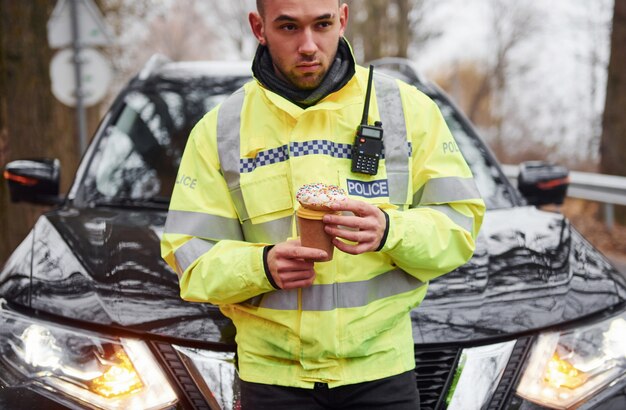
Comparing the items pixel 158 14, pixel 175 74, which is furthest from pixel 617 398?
pixel 158 14

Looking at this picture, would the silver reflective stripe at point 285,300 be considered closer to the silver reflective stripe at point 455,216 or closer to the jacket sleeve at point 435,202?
the jacket sleeve at point 435,202

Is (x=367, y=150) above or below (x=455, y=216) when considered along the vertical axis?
above

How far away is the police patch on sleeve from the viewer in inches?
84.1

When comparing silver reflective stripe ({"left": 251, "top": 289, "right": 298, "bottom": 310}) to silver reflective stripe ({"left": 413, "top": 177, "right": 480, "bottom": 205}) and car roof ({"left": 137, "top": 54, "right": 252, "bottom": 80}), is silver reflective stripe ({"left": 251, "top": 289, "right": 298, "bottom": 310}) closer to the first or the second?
silver reflective stripe ({"left": 413, "top": 177, "right": 480, "bottom": 205})

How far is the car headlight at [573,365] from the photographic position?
8.23ft

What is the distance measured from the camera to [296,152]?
84.0 inches

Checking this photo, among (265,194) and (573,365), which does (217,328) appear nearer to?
(265,194)

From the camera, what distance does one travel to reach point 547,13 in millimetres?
28062

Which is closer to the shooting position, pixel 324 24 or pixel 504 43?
pixel 324 24

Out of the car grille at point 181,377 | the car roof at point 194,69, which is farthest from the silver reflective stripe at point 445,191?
the car roof at point 194,69

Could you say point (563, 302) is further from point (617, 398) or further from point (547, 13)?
point (547, 13)

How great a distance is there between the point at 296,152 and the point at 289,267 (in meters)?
0.32

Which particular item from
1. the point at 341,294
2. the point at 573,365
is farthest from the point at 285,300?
the point at 573,365

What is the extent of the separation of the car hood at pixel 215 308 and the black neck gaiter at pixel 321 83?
0.78 meters
